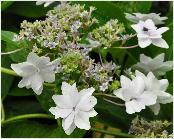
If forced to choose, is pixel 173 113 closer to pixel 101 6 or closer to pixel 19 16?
pixel 101 6

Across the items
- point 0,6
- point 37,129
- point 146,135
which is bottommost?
point 37,129

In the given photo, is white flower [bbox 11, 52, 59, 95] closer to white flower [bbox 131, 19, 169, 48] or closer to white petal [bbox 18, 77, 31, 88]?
white petal [bbox 18, 77, 31, 88]

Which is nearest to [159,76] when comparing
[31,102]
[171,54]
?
[171,54]

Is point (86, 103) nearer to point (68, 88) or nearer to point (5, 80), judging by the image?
point (68, 88)

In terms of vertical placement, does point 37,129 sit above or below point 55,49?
below

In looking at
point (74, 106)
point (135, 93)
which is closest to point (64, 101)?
point (74, 106)
